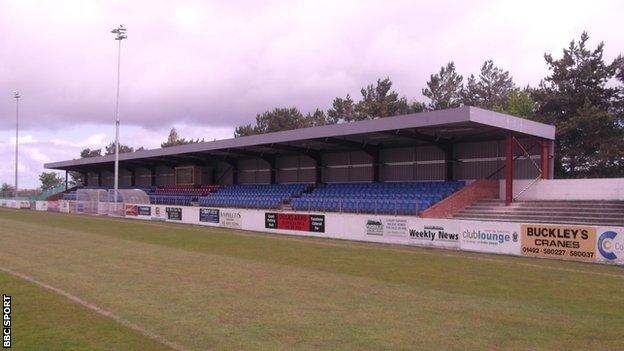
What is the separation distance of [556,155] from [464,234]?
75.7 feet

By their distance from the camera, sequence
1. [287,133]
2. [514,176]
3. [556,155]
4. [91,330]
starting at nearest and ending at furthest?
1. [91,330]
2. [514,176]
3. [287,133]
4. [556,155]

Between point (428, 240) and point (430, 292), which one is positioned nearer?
point (430, 292)

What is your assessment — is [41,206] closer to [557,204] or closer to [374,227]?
[374,227]

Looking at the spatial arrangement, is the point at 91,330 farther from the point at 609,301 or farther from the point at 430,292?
the point at 609,301

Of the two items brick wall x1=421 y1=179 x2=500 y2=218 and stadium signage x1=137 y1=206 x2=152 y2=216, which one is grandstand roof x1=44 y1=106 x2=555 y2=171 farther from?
stadium signage x1=137 y1=206 x2=152 y2=216

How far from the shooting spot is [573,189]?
27.4 metres

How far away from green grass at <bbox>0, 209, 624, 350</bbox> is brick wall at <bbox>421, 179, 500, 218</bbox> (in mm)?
6535

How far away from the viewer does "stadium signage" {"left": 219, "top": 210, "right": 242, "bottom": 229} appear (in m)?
34.7

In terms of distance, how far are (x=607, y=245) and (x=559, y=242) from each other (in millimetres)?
1546

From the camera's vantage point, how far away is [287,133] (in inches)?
1469

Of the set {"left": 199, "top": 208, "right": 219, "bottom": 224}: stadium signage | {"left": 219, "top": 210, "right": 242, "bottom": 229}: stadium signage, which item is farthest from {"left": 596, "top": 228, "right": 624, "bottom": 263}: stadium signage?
{"left": 199, "top": 208, "right": 219, "bottom": 224}: stadium signage

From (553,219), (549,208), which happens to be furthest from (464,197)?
(553,219)

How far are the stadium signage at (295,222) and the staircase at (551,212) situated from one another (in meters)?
6.93

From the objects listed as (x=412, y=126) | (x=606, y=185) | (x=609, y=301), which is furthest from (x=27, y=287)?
(x=606, y=185)
